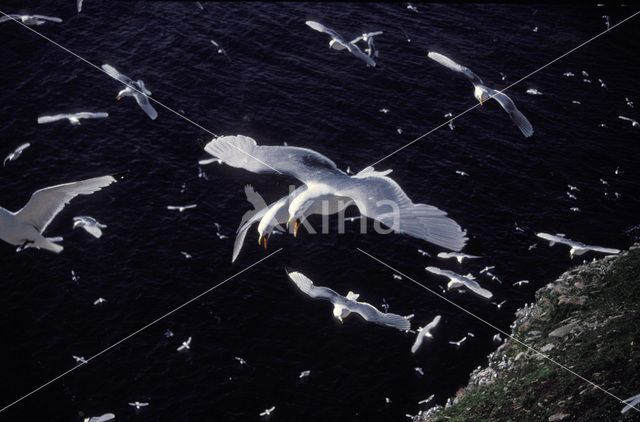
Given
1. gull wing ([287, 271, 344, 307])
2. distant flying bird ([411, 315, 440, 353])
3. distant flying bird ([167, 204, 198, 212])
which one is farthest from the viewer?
distant flying bird ([167, 204, 198, 212])

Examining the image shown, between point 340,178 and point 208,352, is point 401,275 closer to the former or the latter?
point 208,352

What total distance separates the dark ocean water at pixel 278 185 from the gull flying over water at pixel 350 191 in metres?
18.6

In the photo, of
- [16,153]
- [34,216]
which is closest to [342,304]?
[34,216]

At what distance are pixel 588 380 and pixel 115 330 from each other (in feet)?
90.7

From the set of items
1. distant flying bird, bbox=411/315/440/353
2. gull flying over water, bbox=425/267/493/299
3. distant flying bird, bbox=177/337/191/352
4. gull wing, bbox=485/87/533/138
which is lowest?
distant flying bird, bbox=177/337/191/352

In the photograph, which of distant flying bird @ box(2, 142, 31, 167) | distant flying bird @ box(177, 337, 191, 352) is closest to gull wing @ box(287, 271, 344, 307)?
distant flying bird @ box(177, 337, 191, 352)

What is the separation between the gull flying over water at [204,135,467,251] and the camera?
23.9 metres

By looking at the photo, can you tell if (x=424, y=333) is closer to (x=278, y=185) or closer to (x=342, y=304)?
(x=342, y=304)

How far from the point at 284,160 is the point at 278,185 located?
27.9 metres

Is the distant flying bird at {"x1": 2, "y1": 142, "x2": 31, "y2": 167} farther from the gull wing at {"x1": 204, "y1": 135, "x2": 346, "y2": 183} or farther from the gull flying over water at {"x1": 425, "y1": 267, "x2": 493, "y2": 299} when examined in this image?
the gull flying over water at {"x1": 425, "y1": 267, "x2": 493, "y2": 299}

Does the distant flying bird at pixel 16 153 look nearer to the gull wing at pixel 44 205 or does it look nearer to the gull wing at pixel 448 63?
the gull wing at pixel 44 205

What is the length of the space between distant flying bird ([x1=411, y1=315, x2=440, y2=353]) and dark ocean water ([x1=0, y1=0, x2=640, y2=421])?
577 mm

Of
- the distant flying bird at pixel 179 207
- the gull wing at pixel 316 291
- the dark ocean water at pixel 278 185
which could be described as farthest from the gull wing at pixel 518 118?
the distant flying bird at pixel 179 207

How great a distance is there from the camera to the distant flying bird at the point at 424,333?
4484 centimetres
